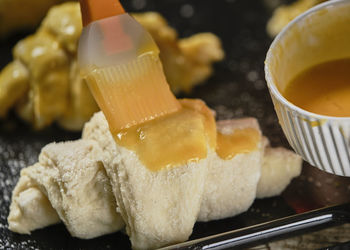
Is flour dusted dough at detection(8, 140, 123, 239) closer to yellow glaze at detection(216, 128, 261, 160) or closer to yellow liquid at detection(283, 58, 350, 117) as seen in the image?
yellow glaze at detection(216, 128, 261, 160)

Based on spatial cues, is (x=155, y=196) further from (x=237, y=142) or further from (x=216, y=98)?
(x=216, y=98)

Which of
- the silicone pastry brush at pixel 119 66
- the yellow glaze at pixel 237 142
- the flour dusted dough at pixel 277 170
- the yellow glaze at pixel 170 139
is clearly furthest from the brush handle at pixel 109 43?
the flour dusted dough at pixel 277 170

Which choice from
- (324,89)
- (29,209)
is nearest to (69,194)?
(29,209)

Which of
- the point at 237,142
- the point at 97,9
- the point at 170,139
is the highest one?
the point at 97,9

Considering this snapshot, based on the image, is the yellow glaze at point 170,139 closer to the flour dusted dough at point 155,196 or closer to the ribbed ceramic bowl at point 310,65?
the flour dusted dough at point 155,196

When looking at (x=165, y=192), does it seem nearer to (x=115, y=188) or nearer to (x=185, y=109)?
(x=115, y=188)
